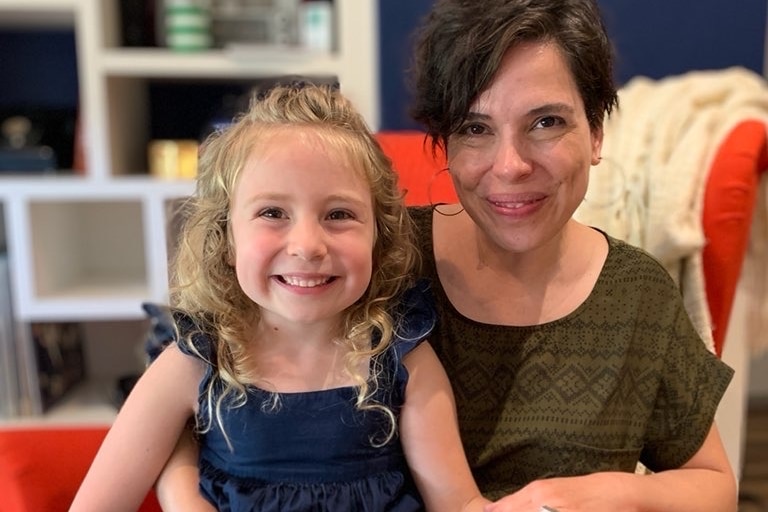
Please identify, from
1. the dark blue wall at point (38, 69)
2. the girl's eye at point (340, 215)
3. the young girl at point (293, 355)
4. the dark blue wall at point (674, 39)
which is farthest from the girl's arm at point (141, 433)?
the dark blue wall at point (38, 69)

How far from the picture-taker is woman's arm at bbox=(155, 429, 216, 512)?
905 mm

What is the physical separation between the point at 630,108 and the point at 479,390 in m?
0.78

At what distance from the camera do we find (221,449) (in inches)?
36.3

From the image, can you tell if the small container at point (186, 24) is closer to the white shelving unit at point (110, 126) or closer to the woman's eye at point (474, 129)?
the white shelving unit at point (110, 126)

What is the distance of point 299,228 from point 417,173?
2.32 feet

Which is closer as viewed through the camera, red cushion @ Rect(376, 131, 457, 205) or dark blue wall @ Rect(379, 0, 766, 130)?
red cushion @ Rect(376, 131, 457, 205)

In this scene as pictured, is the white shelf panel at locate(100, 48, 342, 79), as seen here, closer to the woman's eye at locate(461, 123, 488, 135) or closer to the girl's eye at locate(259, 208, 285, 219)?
the woman's eye at locate(461, 123, 488, 135)

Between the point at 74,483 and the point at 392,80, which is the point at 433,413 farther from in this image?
the point at 392,80

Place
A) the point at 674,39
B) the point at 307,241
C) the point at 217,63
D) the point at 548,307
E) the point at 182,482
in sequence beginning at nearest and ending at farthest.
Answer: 1. the point at 307,241
2. the point at 182,482
3. the point at 548,307
4. the point at 217,63
5. the point at 674,39

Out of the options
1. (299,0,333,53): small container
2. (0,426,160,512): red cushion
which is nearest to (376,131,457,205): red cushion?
(299,0,333,53): small container

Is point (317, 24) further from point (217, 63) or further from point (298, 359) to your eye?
point (298, 359)

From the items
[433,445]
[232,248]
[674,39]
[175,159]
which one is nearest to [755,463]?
[674,39]

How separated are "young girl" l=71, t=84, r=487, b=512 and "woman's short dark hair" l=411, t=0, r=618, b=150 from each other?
0.40 ft

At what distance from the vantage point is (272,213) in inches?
33.8
